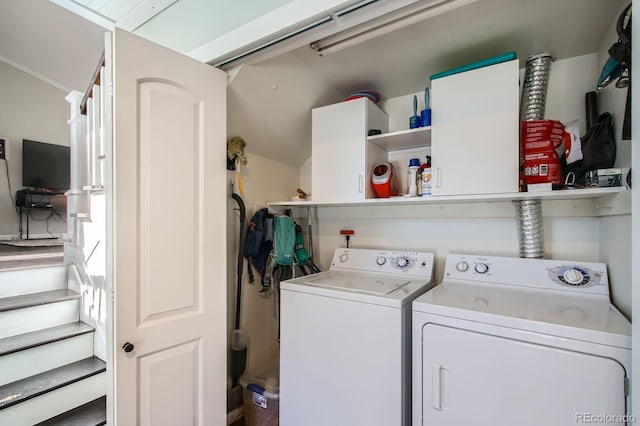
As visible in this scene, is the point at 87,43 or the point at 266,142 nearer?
the point at 266,142

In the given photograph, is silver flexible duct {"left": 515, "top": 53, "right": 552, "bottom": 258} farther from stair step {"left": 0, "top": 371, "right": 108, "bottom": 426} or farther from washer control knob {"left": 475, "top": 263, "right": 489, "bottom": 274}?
stair step {"left": 0, "top": 371, "right": 108, "bottom": 426}

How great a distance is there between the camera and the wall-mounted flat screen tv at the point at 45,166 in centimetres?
418

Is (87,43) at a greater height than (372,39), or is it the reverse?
(87,43)

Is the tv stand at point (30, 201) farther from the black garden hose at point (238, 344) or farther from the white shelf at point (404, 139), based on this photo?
the white shelf at point (404, 139)

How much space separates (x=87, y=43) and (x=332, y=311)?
287cm

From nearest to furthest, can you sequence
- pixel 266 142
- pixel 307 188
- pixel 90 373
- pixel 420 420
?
1. pixel 420 420
2. pixel 90 373
3. pixel 266 142
4. pixel 307 188

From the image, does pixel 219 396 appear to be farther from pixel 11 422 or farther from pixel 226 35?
pixel 226 35

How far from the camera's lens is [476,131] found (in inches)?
58.5

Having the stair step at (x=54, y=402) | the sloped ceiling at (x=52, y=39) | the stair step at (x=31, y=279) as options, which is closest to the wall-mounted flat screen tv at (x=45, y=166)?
the sloped ceiling at (x=52, y=39)

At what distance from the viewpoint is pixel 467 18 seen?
1311 mm

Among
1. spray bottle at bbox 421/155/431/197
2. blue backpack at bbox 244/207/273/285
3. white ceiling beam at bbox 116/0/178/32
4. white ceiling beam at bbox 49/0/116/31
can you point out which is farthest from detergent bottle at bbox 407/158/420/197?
white ceiling beam at bbox 49/0/116/31

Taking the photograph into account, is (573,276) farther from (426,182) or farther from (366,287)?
(366,287)

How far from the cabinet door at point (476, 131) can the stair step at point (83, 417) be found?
230 cm

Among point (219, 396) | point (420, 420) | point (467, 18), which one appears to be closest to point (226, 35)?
point (467, 18)
